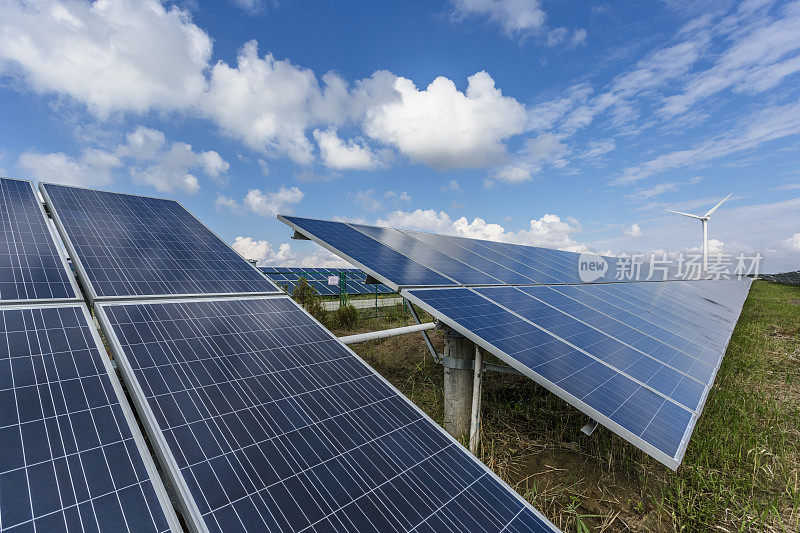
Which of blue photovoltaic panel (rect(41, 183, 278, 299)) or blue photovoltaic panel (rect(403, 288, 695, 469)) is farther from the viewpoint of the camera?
blue photovoltaic panel (rect(41, 183, 278, 299))

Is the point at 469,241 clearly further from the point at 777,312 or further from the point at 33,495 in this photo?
the point at 777,312

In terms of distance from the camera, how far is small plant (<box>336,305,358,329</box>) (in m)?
19.1

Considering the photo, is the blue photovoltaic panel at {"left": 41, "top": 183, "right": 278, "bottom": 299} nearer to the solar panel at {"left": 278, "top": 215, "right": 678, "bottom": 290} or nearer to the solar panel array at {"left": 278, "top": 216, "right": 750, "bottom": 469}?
Answer: the solar panel at {"left": 278, "top": 215, "right": 678, "bottom": 290}

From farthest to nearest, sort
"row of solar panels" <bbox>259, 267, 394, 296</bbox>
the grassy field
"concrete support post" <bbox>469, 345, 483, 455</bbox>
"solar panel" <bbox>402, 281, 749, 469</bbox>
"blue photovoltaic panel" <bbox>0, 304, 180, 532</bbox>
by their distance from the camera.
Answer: "row of solar panels" <bbox>259, 267, 394, 296</bbox> < "concrete support post" <bbox>469, 345, 483, 455</bbox> < the grassy field < "solar panel" <bbox>402, 281, 749, 469</bbox> < "blue photovoltaic panel" <bbox>0, 304, 180, 532</bbox>

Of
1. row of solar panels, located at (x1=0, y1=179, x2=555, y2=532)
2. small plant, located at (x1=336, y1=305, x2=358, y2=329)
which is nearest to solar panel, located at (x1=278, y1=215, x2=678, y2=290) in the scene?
row of solar panels, located at (x1=0, y1=179, x2=555, y2=532)

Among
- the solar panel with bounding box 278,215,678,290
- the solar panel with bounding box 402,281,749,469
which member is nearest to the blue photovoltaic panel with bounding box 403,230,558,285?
the solar panel with bounding box 278,215,678,290

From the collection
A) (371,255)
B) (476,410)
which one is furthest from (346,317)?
(476,410)

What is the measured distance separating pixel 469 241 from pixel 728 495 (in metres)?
11.8

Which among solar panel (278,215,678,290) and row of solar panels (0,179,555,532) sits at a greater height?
solar panel (278,215,678,290)

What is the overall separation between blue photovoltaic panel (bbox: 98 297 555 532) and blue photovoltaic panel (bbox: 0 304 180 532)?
20 cm

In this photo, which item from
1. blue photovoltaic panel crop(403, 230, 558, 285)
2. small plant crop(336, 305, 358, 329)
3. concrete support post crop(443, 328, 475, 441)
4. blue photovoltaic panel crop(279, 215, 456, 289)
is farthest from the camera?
small plant crop(336, 305, 358, 329)

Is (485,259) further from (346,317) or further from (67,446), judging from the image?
(67,446)

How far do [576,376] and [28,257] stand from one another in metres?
8.36

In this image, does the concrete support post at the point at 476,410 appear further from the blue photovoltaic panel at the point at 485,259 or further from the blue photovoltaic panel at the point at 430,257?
the blue photovoltaic panel at the point at 485,259
